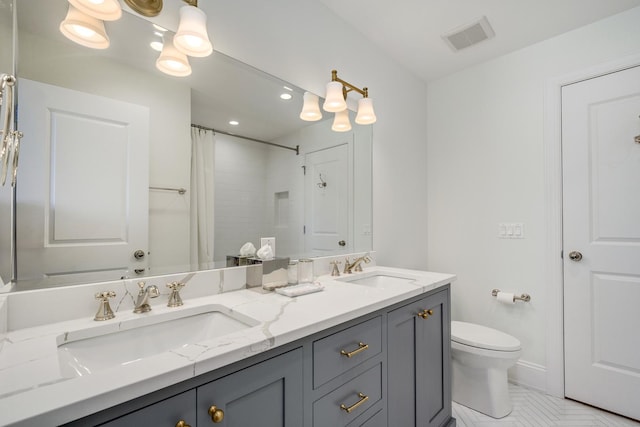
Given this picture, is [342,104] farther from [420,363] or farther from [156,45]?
[420,363]

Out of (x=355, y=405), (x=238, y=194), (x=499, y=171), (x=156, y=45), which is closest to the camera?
(x=355, y=405)

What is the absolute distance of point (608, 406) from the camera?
1.85 meters

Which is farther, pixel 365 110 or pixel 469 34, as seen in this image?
Answer: pixel 469 34

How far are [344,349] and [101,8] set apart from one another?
4.39 ft

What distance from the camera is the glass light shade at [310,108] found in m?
1.70

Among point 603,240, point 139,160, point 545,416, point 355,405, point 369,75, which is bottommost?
point 545,416

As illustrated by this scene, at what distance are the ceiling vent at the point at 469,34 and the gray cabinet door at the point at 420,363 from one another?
1698 millimetres

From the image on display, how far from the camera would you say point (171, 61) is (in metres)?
1.16

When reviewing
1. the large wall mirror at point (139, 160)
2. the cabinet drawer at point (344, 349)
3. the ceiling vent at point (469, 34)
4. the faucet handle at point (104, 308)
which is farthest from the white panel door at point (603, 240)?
the faucet handle at point (104, 308)

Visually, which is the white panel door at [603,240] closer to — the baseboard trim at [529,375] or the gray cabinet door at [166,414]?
the baseboard trim at [529,375]

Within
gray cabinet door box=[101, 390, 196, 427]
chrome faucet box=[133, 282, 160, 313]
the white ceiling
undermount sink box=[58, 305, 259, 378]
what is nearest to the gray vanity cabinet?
gray cabinet door box=[101, 390, 196, 427]

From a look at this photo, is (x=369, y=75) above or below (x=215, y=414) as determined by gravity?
above

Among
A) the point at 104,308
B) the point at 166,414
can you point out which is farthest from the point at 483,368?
the point at 104,308

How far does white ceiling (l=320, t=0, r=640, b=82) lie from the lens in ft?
5.86
